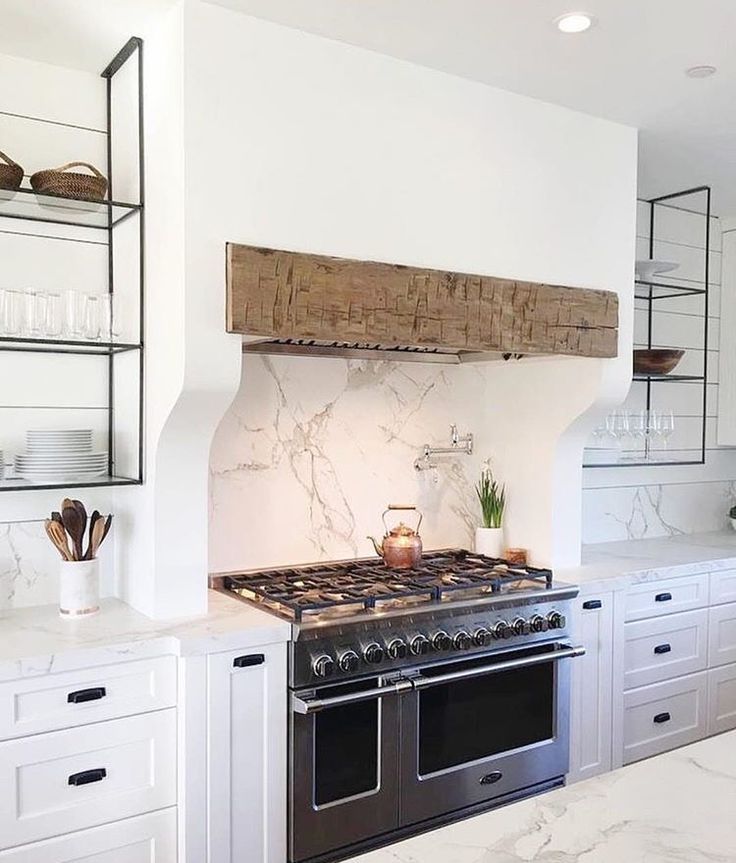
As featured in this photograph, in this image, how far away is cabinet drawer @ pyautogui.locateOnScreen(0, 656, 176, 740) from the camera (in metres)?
2.19

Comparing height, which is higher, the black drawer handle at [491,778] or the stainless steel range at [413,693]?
the stainless steel range at [413,693]

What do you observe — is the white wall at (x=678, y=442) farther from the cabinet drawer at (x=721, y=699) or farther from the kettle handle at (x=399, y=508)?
the kettle handle at (x=399, y=508)

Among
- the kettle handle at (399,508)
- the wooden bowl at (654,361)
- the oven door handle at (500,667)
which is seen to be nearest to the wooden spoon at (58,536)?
the oven door handle at (500,667)

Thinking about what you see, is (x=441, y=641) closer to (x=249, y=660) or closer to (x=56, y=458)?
(x=249, y=660)

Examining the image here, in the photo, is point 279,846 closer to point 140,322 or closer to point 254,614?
point 254,614

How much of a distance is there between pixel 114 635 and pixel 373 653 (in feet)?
2.54

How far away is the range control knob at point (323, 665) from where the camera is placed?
2.55 meters

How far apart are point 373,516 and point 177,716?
1.27 metres

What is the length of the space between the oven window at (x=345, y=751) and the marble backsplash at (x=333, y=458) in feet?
2.53

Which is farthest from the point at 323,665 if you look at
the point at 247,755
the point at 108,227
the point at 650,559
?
the point at 650,559

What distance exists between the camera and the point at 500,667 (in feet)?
9.53

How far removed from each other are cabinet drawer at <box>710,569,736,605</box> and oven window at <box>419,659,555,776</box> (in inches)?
43.2

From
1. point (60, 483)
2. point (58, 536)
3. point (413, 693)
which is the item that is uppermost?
point (60, 483)

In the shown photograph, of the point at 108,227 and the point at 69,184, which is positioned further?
the point at 108,227
